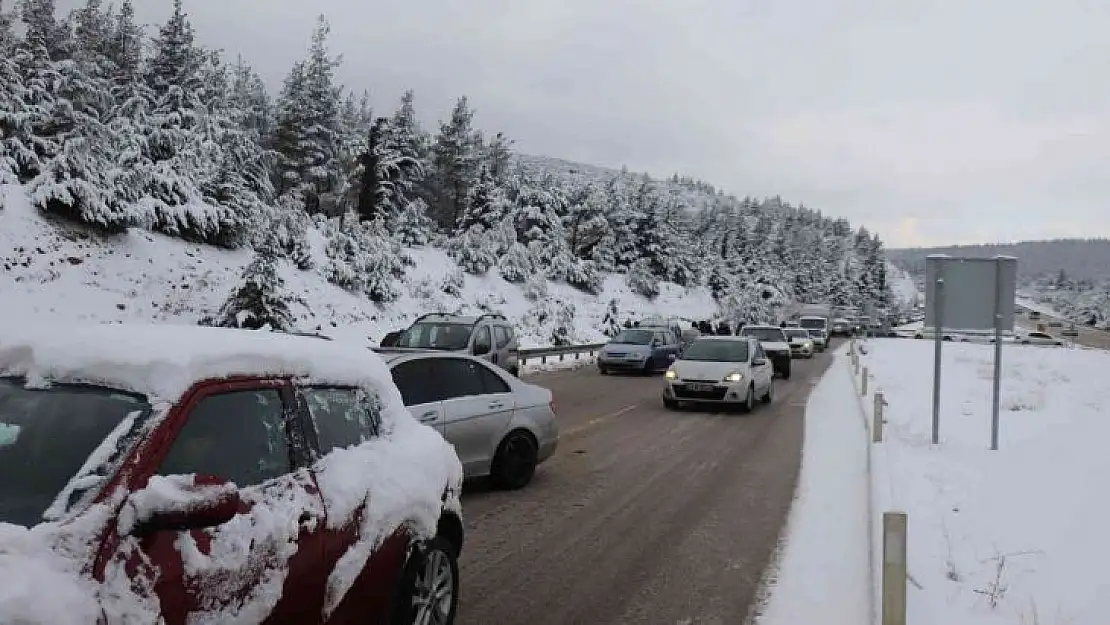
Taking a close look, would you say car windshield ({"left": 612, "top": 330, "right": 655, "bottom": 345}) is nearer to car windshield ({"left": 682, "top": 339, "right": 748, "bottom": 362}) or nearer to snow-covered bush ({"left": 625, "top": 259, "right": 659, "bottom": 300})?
car windshield ({"left": 682, "top": 339, "right": 748, "bottom": 362})

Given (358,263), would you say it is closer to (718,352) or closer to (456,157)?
(718,352)

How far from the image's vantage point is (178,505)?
2805mm

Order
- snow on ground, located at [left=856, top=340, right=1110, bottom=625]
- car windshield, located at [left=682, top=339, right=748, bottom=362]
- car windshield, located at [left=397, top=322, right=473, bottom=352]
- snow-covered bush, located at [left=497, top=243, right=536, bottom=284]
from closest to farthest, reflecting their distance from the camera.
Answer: snow on ground, located at [left=856, top=340, right=1110, bottom=625], car windshield, located at [left=397, top=322, right=473, bottom=352], car windshield, located at [left=682, top=339, right=748, bottom=362], snow-covered bush, located at [left=497, top=243, right=536, bottom=284]

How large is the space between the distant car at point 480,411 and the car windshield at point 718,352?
30.1 ft

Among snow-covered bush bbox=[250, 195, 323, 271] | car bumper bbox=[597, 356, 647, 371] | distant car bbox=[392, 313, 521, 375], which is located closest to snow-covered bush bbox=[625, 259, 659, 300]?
snow-covered bush bbox=[250, 195, 323, 271]

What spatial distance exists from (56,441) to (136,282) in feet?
75.0

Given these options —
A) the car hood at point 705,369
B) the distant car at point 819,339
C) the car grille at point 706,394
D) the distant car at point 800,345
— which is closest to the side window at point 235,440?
the car grille at point 706,394

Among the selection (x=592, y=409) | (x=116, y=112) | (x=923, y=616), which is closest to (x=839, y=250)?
(x=116, y=112)

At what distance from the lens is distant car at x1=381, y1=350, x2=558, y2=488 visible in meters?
8.43

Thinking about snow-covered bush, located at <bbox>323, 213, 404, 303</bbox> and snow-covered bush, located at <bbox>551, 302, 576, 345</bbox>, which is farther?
snow-covered bush, located at <bbox>551, 302, 576, 345</bbox>

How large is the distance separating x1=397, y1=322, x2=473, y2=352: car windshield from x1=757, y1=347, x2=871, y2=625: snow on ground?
6481 millimetres

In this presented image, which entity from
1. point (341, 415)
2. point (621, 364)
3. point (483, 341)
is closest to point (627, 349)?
point (621, 364)

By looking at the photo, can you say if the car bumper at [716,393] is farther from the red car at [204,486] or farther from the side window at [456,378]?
the red car at [204,486]

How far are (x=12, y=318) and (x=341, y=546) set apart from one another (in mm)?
18631
